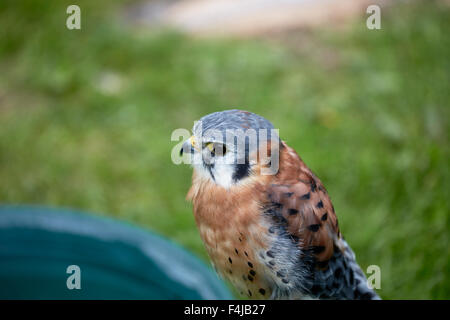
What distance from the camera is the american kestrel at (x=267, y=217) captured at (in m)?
1.62

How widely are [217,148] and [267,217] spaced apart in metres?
0.34

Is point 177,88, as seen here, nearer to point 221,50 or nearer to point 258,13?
point 221,50

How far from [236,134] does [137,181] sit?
253 centimetres

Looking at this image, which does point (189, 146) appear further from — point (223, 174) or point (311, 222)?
point (311, 222)

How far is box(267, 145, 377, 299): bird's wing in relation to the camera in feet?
5.53

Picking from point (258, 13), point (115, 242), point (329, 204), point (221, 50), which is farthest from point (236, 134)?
point (258, 13)

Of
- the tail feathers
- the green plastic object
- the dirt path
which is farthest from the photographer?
the dirt path

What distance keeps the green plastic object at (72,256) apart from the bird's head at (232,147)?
3.39 feet

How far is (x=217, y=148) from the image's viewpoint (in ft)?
5.15

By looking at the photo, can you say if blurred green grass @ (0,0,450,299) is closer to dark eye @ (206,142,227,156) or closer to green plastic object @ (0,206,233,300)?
green plastic object @ (0,206,233,300)
